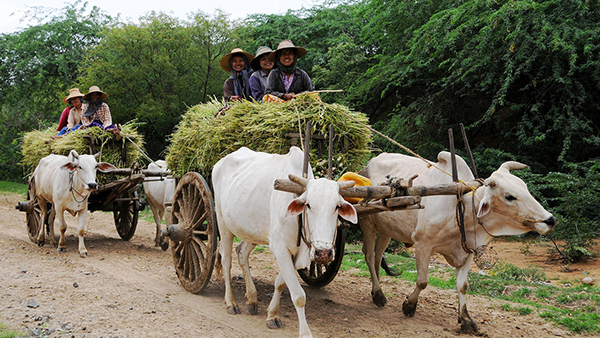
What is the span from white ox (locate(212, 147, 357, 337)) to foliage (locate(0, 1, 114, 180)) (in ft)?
52.6

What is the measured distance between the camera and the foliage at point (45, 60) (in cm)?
1927

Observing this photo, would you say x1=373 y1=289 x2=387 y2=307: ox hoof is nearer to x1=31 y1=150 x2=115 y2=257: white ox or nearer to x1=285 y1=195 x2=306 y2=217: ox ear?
x1=285 y1=195 x2=306 y2=217: ox ear

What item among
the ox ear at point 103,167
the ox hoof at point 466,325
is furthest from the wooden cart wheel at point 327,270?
the ox ear at point 103,167

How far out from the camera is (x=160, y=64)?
16625 mm

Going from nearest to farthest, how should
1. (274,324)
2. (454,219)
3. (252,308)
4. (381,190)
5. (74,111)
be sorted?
(381,190)
(274,324)
(454,219)
(252,308)
(74,111)

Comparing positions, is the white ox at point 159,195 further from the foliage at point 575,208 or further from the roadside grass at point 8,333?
the foliage at point 575,208

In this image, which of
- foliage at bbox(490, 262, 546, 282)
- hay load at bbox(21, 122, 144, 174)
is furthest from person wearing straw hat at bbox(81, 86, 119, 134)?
foliage at bbox(490, 262, 546, 282)

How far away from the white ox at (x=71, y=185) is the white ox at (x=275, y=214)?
3.41m

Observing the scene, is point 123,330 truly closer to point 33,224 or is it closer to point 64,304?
point 64,304

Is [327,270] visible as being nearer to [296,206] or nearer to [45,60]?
[296,206]

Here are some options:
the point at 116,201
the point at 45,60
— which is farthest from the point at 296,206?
the point at 45,60

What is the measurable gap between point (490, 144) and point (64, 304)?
10.5 metres

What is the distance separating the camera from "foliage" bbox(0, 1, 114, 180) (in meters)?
19.3

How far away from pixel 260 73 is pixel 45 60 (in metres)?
16.0
